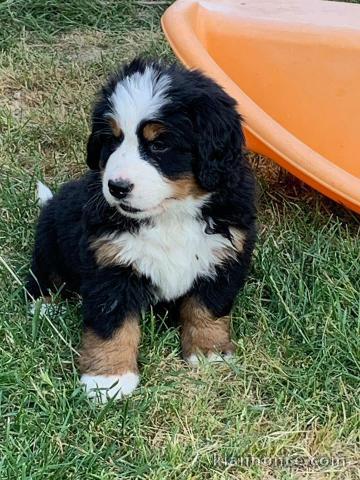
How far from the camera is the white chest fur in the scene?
2820 mm

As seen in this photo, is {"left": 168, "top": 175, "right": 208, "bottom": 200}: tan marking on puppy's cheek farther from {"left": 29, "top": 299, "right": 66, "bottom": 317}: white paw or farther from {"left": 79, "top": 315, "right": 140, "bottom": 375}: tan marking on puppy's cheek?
{"left": 29, "top": 299, "right": 66, "bottom": 317}: white paw

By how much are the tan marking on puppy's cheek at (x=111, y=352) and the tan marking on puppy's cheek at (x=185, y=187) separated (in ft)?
1.60

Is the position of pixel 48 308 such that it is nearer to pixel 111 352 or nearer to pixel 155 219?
pixel 111 352

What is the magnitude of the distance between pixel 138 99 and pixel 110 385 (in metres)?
0.98

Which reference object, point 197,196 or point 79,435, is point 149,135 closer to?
point 197,196

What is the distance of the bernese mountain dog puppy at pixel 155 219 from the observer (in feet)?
8.49

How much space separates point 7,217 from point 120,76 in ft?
4.44

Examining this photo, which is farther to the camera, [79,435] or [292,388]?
[292,388]

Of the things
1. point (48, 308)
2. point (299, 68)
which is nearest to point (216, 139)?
point (48, 308)

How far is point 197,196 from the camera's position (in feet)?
9.06

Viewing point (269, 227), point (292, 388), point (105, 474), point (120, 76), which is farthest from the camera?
point (269, 227)

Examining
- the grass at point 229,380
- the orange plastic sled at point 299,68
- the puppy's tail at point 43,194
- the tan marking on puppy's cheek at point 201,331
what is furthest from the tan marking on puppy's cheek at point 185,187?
the orange plastic sled at point 299,68

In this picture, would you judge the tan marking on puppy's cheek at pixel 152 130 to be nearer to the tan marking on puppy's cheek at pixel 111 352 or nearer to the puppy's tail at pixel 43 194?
the tan marking on puppy's cheek at pixel 111 352

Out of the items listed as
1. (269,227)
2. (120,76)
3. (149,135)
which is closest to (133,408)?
(149,135)
